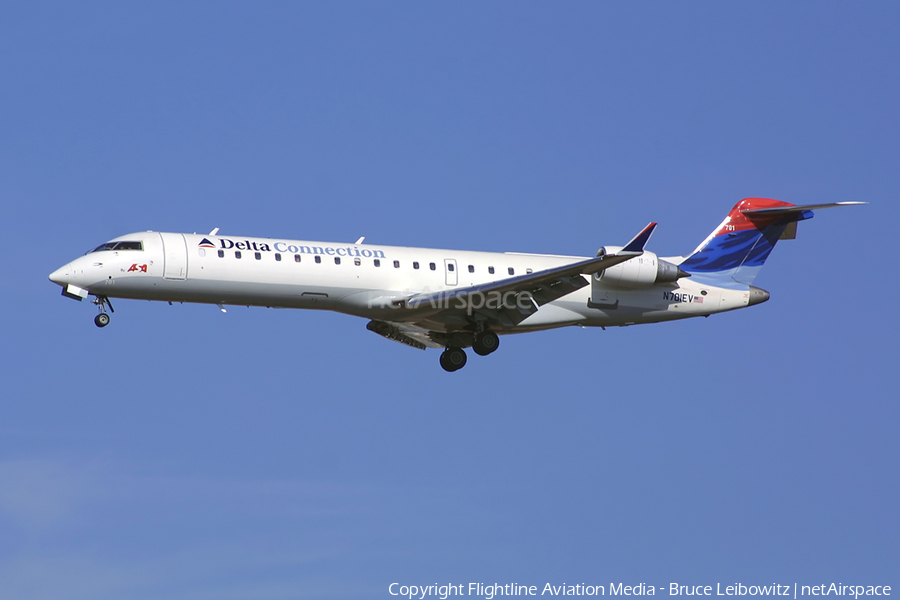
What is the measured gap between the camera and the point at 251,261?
86.0ft

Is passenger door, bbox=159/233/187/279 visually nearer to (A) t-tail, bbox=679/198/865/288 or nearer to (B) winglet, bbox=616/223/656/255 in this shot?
(B) winglet, bbox=616/223/656/255

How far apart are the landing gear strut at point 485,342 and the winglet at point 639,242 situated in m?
4.50

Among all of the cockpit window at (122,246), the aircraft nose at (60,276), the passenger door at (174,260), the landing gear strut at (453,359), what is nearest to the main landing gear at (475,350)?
the landing gear strut at (453,359)

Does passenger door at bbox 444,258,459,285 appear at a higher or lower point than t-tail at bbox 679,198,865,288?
lower

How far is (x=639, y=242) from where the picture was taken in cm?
2506

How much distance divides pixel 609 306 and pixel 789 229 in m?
5.70

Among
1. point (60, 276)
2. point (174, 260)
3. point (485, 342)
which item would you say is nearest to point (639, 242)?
point (485, 342)

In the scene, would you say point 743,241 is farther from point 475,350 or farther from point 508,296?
point 475,350

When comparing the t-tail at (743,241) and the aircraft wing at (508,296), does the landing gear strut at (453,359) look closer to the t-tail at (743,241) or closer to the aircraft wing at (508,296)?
the aircraft wing at (508,296)

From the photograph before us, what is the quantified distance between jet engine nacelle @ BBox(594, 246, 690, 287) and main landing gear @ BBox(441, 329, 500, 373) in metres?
2.88

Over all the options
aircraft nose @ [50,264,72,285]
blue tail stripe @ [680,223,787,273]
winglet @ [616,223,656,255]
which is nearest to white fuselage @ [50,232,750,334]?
aircraft nose @ [50,264,72,285]

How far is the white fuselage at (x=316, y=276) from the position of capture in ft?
84.7

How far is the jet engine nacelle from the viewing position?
93.5 ft

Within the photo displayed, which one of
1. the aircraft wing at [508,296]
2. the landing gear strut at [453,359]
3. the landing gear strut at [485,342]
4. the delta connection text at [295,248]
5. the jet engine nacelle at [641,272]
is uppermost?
the delta connection text at [295,248]
